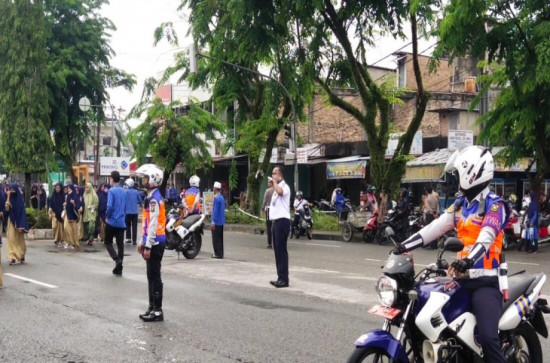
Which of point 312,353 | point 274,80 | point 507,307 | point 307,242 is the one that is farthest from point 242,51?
point 507,307

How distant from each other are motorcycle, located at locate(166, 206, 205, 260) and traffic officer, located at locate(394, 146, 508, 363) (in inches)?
395

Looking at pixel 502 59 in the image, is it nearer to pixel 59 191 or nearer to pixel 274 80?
pixel 274 80

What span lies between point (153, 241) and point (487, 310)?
15.3 feet

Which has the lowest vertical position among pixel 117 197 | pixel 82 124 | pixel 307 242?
pixel 307 242

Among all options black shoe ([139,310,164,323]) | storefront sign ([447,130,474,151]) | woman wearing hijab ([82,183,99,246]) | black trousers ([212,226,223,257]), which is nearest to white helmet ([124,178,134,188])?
woman wearing hijab ([82,183,99,246])

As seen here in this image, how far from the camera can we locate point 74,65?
30812 millimetres

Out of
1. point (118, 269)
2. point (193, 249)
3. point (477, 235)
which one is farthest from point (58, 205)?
point (477, 235)

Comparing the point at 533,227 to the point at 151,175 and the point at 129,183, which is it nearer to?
the point at 129,183

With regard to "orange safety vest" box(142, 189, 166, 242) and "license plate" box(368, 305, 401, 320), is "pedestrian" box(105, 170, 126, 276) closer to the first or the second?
"orange safety vest" box(142, 189, 166, 242)

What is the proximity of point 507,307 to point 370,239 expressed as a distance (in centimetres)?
1649

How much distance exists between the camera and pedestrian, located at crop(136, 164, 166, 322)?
804 centimetres

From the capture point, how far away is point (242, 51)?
22.7m

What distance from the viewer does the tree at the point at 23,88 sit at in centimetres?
2112

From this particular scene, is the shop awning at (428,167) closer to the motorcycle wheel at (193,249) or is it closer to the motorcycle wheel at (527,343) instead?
the motorcycle wheel at (193,249)
